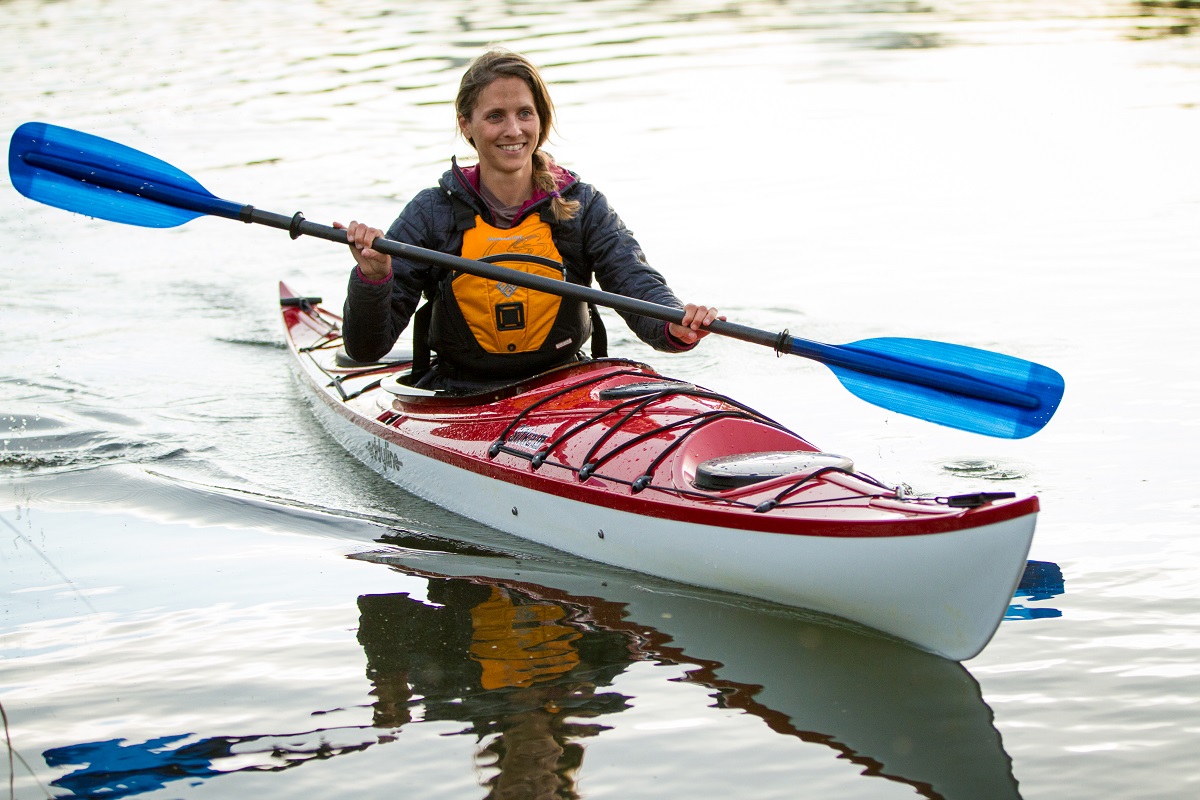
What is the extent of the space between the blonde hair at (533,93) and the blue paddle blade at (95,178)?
103cm

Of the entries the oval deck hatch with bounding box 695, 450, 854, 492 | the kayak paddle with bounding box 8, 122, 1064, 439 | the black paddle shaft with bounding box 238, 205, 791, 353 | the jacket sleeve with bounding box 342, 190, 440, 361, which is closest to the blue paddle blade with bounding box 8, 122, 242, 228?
the kayak paddle with bounding box 8, 122, 1064, 439

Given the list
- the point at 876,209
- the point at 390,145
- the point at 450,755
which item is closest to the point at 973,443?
the point at 450,755

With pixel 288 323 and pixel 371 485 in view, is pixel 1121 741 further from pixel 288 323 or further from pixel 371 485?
pixel 288 323

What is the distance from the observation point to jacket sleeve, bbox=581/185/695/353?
4234 mm

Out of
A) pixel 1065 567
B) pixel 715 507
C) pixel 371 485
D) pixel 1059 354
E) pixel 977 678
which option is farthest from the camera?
pixel 1059 354

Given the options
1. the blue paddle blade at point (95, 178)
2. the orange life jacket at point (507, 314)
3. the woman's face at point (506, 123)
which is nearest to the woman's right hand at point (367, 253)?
the orange life jacket at point (507, 314)

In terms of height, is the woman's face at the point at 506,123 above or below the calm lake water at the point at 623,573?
above

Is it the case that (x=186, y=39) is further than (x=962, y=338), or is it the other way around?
(x=186, y=39)

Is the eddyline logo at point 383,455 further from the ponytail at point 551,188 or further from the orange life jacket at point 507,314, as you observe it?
the ponytail at point 551,188

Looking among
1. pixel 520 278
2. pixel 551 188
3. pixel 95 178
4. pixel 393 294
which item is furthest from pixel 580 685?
pixel 95 178

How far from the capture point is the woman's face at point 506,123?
13.9 ft

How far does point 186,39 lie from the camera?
17.7 meters

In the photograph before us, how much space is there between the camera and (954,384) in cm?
370

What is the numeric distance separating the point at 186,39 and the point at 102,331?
11707 millimetres
